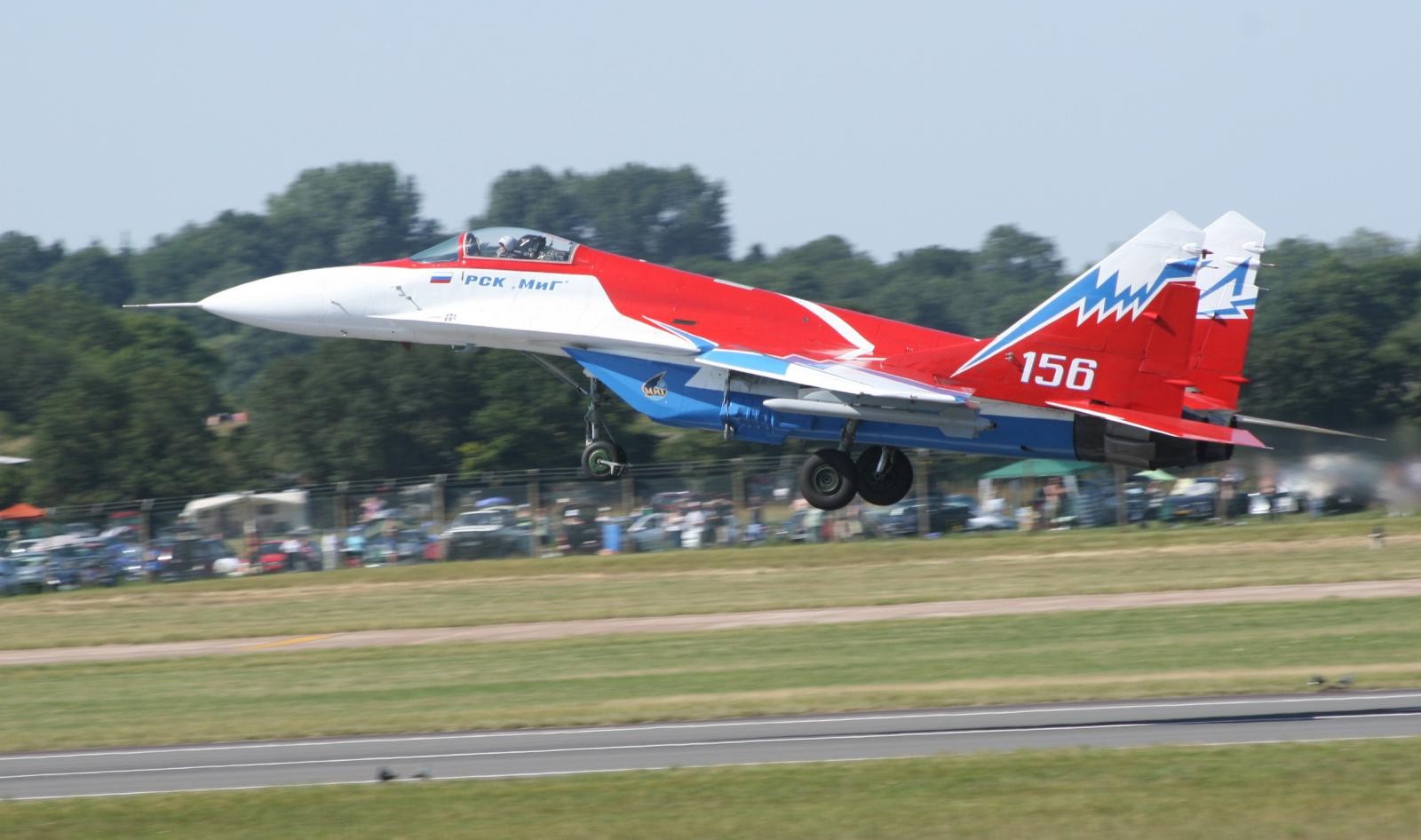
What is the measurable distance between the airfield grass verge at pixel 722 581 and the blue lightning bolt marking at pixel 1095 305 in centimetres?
1692

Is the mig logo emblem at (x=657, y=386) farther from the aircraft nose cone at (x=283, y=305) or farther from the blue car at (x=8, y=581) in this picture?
the blue car at (x=8, y=581)

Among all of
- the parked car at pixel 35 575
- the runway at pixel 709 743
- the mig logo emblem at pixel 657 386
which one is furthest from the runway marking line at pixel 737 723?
the parked car at pixel 35 575

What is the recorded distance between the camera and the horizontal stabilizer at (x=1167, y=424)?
70.2 feet

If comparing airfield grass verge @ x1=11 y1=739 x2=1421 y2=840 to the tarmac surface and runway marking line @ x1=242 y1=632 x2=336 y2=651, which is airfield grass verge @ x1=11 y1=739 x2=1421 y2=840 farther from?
runway marking line @ x1=242 y1=632 x2=336 y2=651

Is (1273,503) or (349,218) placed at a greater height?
(349,218)

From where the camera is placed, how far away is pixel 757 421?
22.9m

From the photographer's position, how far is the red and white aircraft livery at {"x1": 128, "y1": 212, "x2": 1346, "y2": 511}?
73.2 ft

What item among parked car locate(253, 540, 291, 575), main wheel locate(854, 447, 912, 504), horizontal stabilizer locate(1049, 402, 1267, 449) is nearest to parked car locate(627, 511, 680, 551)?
parked car locate(253, 540, 291, 575)

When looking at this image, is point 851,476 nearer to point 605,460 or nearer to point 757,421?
point 757,421

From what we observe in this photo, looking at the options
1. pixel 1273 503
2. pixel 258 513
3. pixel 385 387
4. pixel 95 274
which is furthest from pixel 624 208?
pixel 1273 503

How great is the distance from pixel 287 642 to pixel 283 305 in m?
15.8

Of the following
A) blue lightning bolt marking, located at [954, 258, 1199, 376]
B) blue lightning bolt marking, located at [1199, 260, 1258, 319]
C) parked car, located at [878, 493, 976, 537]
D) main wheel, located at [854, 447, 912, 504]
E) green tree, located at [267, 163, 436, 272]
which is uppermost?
green tree, located at [267, 163, 436, 272]

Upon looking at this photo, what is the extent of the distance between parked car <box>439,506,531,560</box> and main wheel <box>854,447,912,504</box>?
26169 mm

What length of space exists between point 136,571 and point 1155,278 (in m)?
36.7
